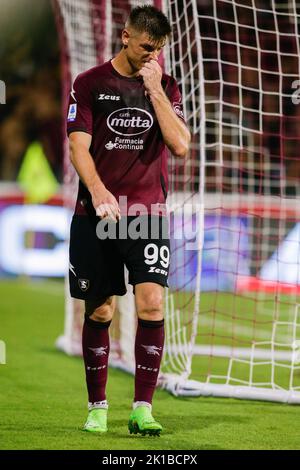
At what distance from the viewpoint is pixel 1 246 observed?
643 inches

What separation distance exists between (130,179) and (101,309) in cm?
64

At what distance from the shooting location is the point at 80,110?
195 inches

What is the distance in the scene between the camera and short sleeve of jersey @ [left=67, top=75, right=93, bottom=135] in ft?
16.1

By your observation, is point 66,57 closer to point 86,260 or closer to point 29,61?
point 86,260

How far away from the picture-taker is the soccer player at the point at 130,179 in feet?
16.0

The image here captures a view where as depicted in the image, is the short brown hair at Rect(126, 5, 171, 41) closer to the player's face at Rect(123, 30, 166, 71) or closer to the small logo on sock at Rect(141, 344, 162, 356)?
the player's face at Rect(123, 30, 166, 71)

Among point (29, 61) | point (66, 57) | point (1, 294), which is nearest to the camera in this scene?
point (66, 57)

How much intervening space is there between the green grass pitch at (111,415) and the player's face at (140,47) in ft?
5.64

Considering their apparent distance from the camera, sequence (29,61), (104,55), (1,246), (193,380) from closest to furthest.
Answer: (193,380)
(104,55)
(1,246)
(29,61)

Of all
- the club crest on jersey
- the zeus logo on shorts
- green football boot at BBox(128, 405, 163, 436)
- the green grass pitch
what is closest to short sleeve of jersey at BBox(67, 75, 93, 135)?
the club crest on jersey

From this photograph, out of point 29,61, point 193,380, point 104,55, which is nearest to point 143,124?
point 193,380

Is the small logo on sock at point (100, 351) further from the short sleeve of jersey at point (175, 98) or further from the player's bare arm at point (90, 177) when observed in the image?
the short sleeve of jersey at point (175, 98)

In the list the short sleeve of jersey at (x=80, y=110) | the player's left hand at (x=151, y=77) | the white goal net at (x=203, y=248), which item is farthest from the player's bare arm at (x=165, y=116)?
the white goal net at (x=203, y=248)
